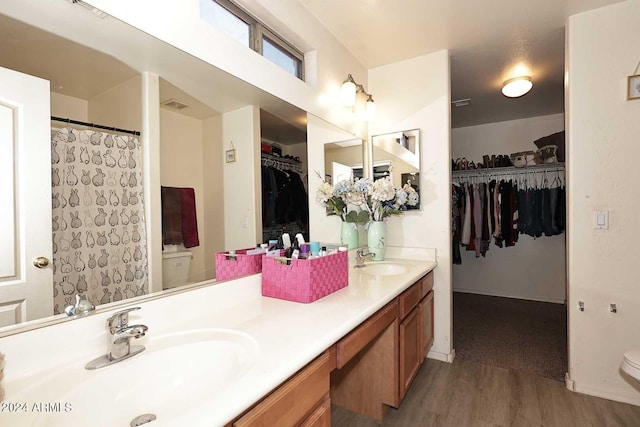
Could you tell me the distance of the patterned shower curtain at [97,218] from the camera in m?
0.89

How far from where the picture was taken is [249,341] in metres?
0.97

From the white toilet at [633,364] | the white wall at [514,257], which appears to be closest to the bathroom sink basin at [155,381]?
the white toilet at [633,364]

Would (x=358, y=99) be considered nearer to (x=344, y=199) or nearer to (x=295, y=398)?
(x=344, y=199)

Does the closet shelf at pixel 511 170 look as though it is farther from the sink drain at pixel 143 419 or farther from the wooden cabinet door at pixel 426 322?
the sink drain at pixel 143 419

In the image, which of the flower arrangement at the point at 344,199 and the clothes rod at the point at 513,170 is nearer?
the flower arrangement at the point at 344,199

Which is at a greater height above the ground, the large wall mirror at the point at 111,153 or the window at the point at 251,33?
the window at the point at 251,33

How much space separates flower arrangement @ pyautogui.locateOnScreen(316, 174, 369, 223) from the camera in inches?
83.2

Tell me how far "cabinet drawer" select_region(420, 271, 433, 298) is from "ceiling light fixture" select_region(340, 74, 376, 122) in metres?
1.37

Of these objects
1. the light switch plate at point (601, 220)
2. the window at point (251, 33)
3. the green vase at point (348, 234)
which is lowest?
the green vase at point (348, 234)

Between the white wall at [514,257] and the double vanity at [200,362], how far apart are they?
3.56 metres

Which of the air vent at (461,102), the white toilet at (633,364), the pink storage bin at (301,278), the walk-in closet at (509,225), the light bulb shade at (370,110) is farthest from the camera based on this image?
the walk-in closet at (509,225)

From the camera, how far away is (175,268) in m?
1.21

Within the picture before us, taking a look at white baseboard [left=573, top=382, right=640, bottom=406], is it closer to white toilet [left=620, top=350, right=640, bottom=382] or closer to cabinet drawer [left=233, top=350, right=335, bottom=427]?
white toilet [left=620, top=350, right=640, bottom=382]

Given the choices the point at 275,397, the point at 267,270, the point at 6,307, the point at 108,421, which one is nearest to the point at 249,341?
the point at 275,397
